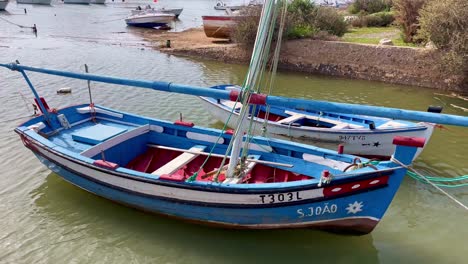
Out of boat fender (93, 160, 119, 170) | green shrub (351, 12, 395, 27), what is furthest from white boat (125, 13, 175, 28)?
boat fender (93, 160, 119, 170)

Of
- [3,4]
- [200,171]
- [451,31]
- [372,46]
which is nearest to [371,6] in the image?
[372,46]

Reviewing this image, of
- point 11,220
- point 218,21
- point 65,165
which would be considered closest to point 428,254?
point 65,165

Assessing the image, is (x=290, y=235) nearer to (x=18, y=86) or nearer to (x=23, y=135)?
(x=23, y=135)

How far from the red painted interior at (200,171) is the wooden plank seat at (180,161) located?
16 cm

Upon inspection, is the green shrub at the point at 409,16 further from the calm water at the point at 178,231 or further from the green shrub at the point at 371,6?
the green shrub at the point at 371,6

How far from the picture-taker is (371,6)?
41.0 m

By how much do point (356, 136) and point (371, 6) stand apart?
34.8 meters

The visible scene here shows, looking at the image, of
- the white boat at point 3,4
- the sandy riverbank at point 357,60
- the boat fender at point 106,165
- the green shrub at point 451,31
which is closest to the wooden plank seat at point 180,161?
the boat fender at point 106,165

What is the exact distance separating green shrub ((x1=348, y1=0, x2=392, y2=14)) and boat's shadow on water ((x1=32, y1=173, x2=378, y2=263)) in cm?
3700

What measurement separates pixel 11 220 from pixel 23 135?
2.16 m

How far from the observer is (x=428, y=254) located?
7680 millimetres

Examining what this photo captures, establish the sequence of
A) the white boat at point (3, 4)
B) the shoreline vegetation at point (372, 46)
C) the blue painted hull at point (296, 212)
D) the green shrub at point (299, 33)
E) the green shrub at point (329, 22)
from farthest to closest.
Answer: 1. the white boat at point (3, 4)
2. the green shrub at point (329, 22)
3. the green shrub at point (299, 33)
4. the shoreline vegetation at point (372, 46)
5. the blue painted hull at point (296, 212)

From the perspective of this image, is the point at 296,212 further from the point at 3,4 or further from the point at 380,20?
the point at 3,4

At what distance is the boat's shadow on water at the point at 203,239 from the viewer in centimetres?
755
